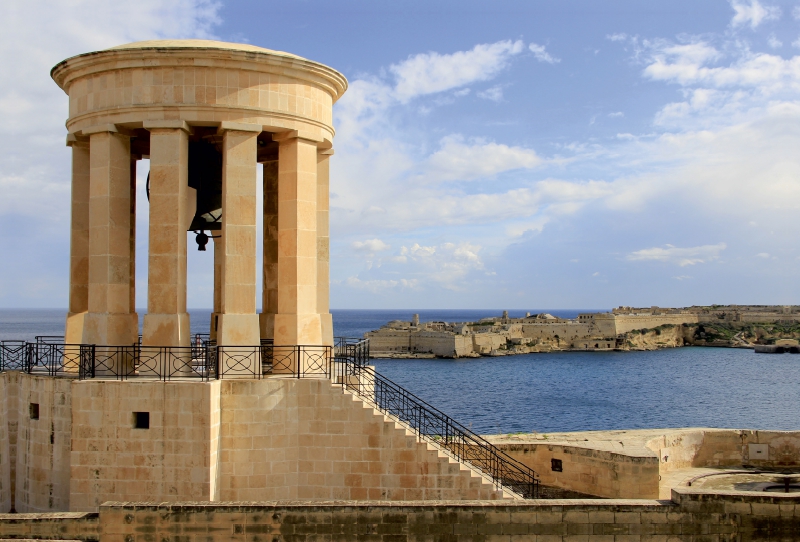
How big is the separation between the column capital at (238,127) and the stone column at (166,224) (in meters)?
0.67

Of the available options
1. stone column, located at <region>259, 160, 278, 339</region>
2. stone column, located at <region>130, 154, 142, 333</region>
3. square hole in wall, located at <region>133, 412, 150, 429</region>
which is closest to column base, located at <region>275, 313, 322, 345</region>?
stone column, located at <region>259, 160, 278, 339</region>

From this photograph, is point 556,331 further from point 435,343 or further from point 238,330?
point 238,330

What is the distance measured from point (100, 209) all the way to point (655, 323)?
419 ft

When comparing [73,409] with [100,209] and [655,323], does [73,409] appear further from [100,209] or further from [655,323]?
[655,323]

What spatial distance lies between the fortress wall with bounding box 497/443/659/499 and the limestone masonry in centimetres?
7699

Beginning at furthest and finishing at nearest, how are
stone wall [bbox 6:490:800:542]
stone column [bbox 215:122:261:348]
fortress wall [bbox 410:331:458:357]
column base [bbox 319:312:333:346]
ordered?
1. fortress wall [bbox 410:331:458:357]
2. column base [bbox 319:312:333:346]
3. stone column [bbox 215:122:261:348]
4. stone wall [bbox 6:490:800:542]

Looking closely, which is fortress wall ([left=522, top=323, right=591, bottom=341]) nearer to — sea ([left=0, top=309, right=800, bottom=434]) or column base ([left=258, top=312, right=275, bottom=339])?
sea ([left=0, top=309, right=800, bottom=434])

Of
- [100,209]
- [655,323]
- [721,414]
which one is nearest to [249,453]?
[100,209]

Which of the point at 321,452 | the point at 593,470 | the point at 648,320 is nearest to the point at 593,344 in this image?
the point at 648,320

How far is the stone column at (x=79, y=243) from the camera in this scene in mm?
14289

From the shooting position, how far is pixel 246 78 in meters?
12.9

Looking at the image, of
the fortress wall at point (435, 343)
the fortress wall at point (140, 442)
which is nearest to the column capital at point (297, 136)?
the fortress wall at point (140, 442)

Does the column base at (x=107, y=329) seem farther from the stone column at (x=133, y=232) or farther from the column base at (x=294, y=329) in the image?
the column base at (x=294, y=329)

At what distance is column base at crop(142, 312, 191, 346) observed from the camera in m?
12.5
